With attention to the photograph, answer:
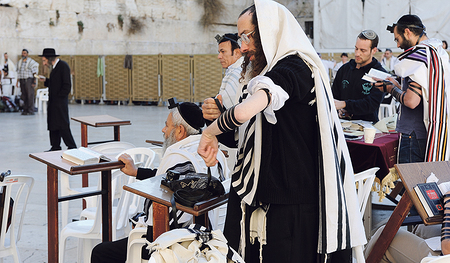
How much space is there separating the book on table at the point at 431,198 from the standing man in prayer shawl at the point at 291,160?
569 mm

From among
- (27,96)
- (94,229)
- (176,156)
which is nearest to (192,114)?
(176,156)

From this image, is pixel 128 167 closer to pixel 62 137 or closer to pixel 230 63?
pixel 230 63

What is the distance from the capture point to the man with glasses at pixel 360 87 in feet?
12.7

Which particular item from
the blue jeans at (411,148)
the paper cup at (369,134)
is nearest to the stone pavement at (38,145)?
the paper cup at (369,134)

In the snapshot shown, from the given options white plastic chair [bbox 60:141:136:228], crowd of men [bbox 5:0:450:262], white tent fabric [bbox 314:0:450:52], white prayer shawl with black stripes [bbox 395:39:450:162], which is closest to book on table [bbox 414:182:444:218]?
crowd of men [bbox 5:0:450:262]

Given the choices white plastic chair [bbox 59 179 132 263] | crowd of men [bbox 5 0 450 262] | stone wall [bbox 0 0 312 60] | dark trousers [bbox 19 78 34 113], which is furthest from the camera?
stone wall [bbox 0 0 312 60]

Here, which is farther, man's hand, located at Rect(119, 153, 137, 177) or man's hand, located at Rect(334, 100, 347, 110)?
man's hand, located at Rect(334, 100, 347, 110)

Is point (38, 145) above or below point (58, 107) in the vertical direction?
below

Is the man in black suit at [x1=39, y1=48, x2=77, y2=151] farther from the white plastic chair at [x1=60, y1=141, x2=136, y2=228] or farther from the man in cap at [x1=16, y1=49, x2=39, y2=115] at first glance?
the man in cap at [x1=16, y1=49, x2=39, y2=115]

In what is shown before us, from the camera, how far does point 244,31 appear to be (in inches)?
68.3

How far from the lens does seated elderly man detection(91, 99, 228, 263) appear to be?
2.38 m

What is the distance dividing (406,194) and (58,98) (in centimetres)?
603

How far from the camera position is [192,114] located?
104 inches

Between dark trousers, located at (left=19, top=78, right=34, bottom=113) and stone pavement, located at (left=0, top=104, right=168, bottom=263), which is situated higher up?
dark trousers, located at (left=19, top=78, right=34, bottom=113)
